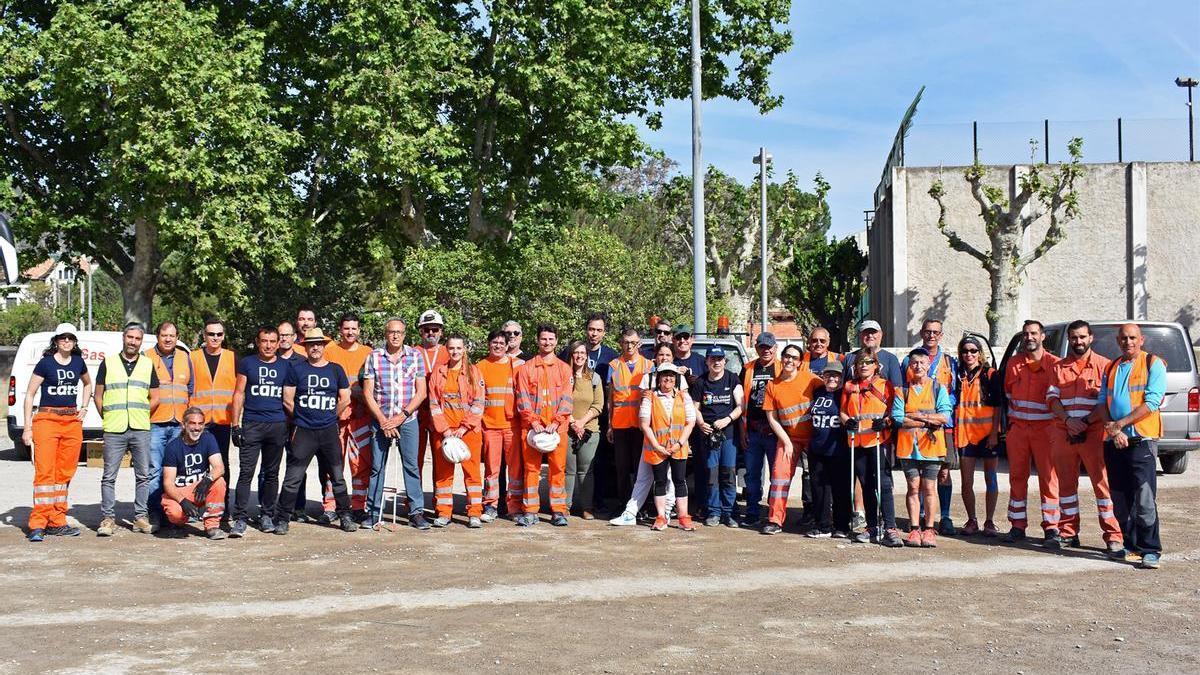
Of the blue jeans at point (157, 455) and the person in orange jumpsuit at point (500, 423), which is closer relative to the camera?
the blue jeans at point (157, 455)

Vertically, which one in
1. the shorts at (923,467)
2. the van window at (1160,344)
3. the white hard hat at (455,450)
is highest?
the van window at (1160,344)

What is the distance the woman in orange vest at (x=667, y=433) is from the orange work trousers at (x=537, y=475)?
2.74ft

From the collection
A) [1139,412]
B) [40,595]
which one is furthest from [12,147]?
[1139,412]

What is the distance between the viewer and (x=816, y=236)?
56281 mm

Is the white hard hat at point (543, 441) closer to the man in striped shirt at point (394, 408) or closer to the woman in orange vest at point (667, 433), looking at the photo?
the woman in orange vest at point (667, 433)

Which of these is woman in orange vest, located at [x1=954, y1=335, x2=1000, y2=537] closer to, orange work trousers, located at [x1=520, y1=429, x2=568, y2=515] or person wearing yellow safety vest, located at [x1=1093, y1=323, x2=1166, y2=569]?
person wearing yellow safety vest, located at [x1=1093, y1=323, x2=1166, y2=569]

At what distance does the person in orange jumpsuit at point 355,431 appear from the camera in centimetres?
1160

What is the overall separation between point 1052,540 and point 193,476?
7.65 meters

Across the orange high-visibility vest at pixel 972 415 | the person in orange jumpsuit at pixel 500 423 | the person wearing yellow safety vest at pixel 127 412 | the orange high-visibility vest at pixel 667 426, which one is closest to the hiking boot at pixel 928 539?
the orange high-visibility vest at pixel 972 415

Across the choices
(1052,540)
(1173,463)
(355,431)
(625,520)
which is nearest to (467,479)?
(355,431)

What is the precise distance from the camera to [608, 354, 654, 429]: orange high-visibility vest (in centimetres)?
1175

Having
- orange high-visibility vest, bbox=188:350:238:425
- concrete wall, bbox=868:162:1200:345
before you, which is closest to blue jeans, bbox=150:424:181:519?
orange high-visibility vest, bbox=188:350:238:425

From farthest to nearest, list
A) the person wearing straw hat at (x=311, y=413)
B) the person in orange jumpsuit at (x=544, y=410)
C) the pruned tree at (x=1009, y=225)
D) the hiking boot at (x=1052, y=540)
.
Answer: the pruned tree at (x=1009, y=225) → the person in orange jumpsuit at (x=544, y=410) → the person wearing straw hat at (x=311, y=413) → the hiking boot at (x=1052, y=540)

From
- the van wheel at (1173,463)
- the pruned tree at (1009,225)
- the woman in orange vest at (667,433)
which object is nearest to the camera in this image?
the woman in orange vest at (667,433)
